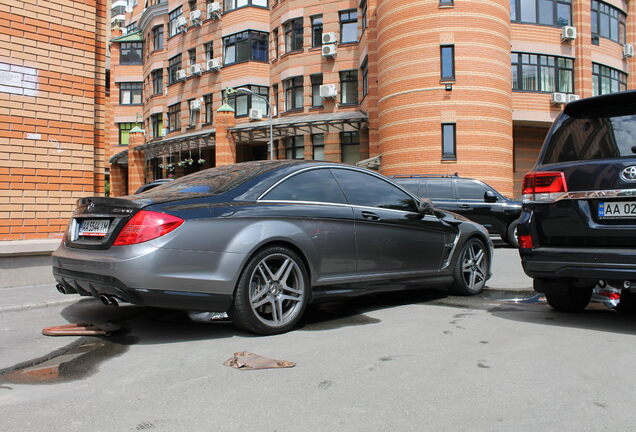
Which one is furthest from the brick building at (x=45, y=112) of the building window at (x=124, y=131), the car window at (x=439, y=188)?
the building window at (x=124, y=131)

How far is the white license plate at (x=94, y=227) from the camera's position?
4602 millimetres

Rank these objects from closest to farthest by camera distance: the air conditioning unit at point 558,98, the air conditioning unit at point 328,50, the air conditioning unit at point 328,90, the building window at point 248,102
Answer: the air conditioning unit at point 558,98, the air conditioning unit at point 328,90, the air conditioning unit at point 328,50, the building window at point 248,102

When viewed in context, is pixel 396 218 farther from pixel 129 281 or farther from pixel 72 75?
pixel 72 75

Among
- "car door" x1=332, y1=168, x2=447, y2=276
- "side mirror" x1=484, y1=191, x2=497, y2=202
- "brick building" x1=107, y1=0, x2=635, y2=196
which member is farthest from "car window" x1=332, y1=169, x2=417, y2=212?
"brick building" x1=107, y1=0, x2=635, y2=196

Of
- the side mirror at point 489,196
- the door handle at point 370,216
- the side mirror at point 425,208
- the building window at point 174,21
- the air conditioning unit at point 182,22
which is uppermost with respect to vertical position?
the building window at point 174,21

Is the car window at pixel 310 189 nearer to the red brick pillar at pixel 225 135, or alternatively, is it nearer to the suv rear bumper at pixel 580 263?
the suv rear bumper at pixel 580 263

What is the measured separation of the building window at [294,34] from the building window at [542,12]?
39.1ft

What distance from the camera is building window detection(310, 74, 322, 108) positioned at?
33000 mm

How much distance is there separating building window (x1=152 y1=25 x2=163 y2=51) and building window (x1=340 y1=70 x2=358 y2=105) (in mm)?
20502

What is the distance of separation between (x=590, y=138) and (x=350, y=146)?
27.4 m

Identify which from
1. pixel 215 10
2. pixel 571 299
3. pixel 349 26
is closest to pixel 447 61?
pixel 349 26

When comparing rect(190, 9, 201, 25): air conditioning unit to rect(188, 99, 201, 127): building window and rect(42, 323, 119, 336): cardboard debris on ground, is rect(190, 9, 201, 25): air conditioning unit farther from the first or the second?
rect(42, 323, 119, 336): cardboard debris on ground

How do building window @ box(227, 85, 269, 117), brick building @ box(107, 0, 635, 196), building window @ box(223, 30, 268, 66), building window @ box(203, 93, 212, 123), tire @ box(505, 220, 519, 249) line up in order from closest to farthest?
tire @ box(505, 220, 519, 249) < brick building @ box(107, 0, 635, 196) < building window @ box(227, 85, 269, 117) < building window @ box(223, 30, 268, 66) < building window @ box(203, 93, 212, 123)

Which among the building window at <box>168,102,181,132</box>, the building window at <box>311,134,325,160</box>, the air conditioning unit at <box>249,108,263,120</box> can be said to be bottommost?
the building window at <box>311,134,325,160</box>
